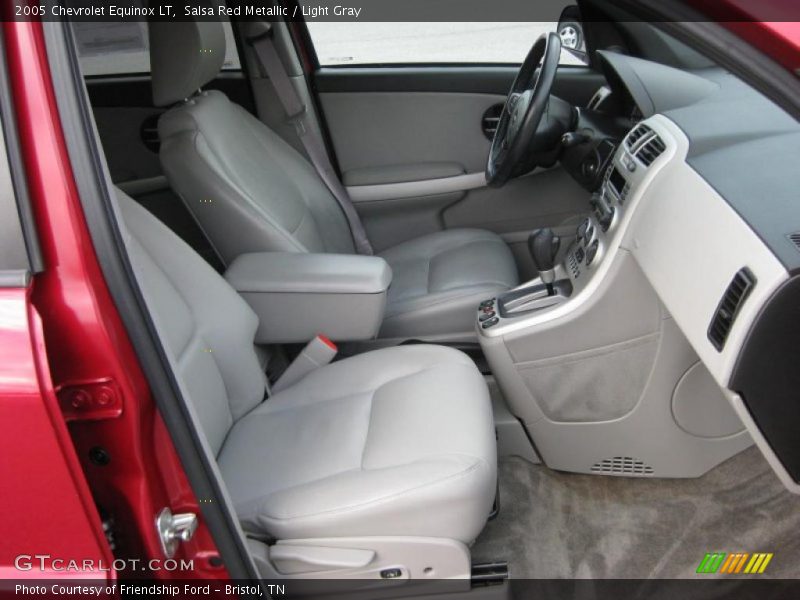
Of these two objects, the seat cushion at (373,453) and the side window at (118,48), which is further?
the side window at (118,48)

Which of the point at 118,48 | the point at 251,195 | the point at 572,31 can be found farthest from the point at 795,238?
the point at 118,48

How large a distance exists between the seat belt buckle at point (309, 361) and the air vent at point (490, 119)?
1.08 meters

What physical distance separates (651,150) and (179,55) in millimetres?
1060

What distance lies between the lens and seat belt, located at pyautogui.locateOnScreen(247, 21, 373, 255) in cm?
235

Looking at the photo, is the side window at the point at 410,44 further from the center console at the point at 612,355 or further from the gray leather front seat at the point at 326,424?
the gray leather front seat at the point at 326,424

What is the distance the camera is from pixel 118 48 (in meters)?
2.25

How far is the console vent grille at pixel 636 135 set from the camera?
5.33ft

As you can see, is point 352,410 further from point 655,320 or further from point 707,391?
point 707,391

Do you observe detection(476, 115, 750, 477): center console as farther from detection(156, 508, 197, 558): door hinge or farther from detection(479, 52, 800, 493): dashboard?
detection(156, 508, 197, 558): door hinge

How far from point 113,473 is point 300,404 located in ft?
1.89

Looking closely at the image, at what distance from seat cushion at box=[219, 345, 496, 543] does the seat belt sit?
3.02 ft

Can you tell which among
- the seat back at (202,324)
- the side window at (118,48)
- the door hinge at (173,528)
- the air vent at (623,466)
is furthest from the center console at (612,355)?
the side window at (118,48)

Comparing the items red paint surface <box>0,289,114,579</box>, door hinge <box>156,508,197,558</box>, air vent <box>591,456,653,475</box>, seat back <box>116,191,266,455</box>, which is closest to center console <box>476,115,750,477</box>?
air vent <box>591,456,653,475</box>

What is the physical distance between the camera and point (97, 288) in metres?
0.98
